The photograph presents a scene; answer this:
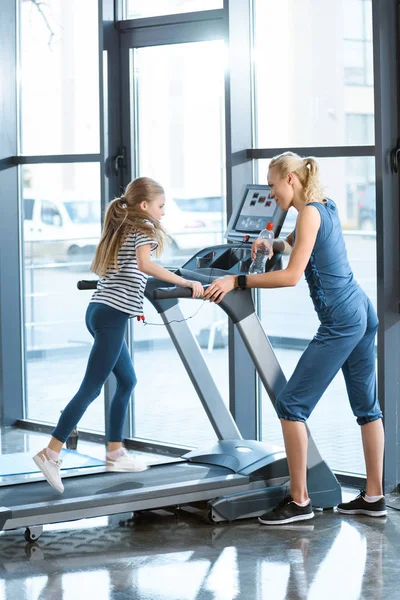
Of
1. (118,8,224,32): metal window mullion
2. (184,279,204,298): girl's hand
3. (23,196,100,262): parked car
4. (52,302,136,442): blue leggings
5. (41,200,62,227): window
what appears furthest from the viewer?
(41,200,62,227): window

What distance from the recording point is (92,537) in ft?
14.7

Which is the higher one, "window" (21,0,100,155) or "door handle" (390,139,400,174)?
"window" (21,0,100,155)

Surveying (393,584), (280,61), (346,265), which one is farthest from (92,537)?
(280,61)

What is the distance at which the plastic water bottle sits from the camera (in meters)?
4.52

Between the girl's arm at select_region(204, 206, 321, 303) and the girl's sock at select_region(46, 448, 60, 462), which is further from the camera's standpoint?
the girl's sock at select_region(46, 448, 60, 462)

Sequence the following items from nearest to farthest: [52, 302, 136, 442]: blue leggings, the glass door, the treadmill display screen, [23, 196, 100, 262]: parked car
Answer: [52, 302, 136, 442]: blue leggings
the treadmill display screen
the glass door
[23, 196, 100, 262]: parked car

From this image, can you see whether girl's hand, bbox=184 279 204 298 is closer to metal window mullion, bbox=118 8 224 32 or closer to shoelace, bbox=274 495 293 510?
shoelace, bbox=274 495 293 510

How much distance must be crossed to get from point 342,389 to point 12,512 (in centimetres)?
202

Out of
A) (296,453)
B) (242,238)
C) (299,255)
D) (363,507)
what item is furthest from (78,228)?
(363,507)

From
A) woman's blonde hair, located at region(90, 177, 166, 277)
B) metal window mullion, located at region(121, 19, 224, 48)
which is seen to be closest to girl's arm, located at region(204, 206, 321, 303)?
woman's blonde hair, located at region(90, 177, 166, 277)

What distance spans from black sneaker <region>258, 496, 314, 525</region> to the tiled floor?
43mm

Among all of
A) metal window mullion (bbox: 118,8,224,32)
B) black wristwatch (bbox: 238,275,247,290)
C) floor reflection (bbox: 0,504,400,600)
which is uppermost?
metal window mullion (bbox: 118,8,224,32)

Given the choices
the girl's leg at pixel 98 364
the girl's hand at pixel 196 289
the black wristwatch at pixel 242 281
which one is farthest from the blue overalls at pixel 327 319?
the girl's leg at pixel 98 364

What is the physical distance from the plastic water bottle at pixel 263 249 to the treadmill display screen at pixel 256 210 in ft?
0.24
